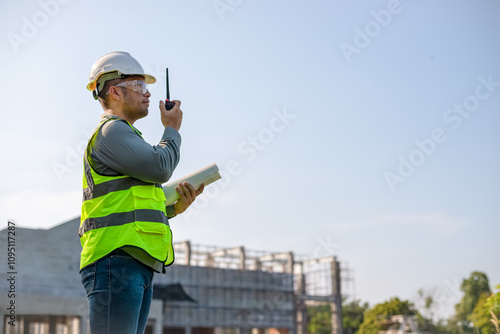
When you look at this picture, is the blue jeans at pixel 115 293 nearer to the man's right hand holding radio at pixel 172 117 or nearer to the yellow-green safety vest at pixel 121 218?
the yellow-green safety vest at pixel 121 218

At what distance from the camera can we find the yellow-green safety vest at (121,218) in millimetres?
2174

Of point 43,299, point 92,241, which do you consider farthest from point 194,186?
point 43,299

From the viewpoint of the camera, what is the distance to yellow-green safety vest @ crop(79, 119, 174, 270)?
217 cm

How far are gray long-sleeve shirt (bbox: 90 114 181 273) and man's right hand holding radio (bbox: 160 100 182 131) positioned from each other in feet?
0.38

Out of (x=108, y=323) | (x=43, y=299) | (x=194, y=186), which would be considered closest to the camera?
(x=108, y=323)

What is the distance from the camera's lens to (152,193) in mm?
2293

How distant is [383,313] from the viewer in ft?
167

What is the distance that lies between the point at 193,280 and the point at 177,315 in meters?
2.70

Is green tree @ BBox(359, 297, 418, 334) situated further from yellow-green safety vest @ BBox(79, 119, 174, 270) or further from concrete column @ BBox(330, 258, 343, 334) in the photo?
yellow-green safety vest @ BBox(79, 119, 174, 270)

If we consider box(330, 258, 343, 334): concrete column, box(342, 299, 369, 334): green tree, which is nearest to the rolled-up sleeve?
box(330, 258, 343, 334): concrete column

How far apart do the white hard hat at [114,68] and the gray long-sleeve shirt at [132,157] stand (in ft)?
0.68

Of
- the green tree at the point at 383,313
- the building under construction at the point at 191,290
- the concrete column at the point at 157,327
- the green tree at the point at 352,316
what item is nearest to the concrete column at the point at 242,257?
the building under construction at the point at 191,290

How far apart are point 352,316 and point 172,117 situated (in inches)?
2568

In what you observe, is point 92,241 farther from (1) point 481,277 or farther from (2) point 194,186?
(1) point 481,277
